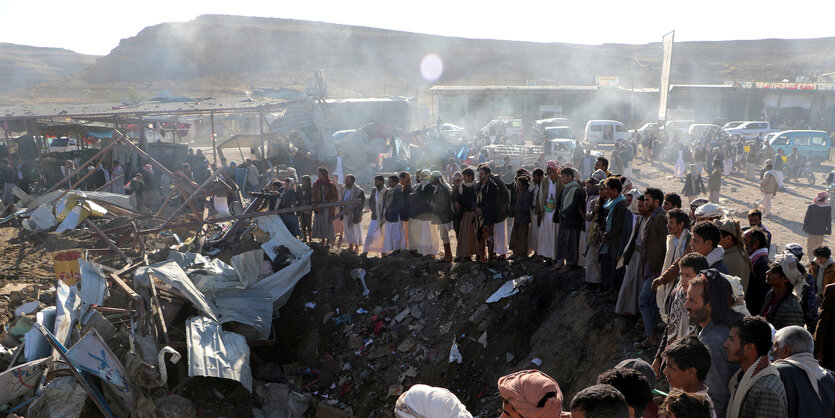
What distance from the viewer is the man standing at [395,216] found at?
8891mm

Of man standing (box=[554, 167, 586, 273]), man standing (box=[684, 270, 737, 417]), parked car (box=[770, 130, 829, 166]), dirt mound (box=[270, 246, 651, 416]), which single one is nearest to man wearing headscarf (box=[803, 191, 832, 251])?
man standing (box=[554, 167, 586, 273])

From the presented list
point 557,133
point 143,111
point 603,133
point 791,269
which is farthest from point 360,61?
point 791,269

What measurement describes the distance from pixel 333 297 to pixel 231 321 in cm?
165

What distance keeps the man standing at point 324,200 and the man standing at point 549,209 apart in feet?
12.7

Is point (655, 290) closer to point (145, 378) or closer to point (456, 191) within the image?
point (456, 191)

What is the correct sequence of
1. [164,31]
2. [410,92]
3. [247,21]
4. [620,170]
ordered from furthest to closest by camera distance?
[247,21]
[164,31]
[410,92]
[620,170]

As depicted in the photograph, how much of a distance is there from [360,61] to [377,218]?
60.7m

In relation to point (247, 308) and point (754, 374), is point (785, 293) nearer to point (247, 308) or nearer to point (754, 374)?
point (754, 374)

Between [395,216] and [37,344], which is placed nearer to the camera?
[37,344]

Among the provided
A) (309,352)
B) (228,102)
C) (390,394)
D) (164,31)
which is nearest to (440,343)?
(390,394)

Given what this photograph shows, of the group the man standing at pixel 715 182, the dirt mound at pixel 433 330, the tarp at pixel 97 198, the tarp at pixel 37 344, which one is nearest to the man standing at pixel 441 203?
the dirt mound at pixel 433 330

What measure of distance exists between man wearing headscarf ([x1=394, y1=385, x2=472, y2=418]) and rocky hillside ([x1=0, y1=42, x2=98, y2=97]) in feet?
233

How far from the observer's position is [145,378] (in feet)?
21.3

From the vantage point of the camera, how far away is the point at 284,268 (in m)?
8.98
